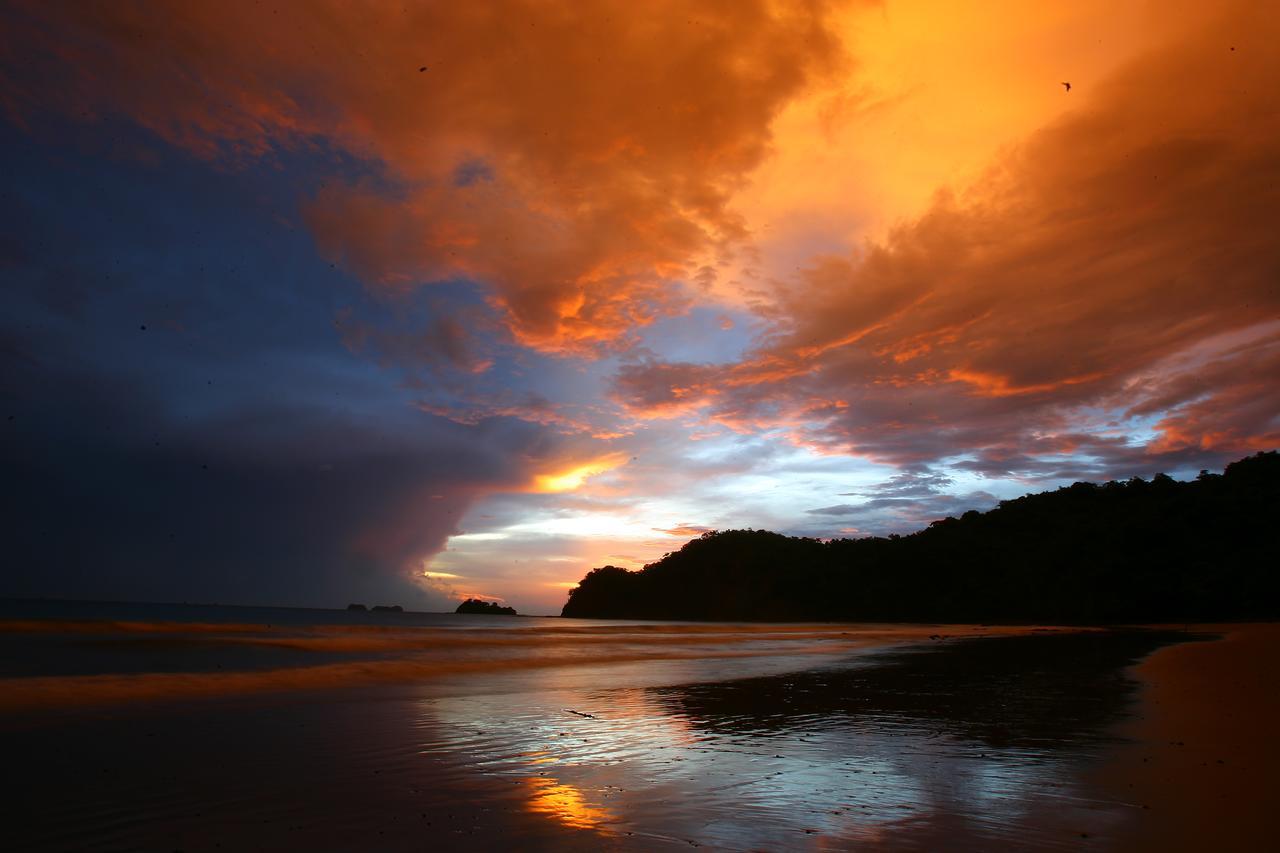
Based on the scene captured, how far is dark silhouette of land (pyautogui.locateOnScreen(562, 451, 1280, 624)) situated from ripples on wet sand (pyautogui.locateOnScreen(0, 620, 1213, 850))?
8248 centimetres

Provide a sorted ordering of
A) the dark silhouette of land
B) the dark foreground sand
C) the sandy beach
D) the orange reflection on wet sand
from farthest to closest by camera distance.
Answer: the dark silhouette of land, the orange reflection on wet sand, the sandy beach, the dark foreground sand

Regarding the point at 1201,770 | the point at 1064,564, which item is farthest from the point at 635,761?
the point at 1064,564

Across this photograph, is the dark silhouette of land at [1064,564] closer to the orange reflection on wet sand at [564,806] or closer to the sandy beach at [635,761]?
the sandy beach at [635,761]

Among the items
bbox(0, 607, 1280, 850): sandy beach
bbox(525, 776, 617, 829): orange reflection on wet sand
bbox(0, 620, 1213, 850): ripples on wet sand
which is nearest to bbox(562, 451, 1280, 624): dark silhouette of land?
bbox(0, 607, 1280, 850): sandy beach

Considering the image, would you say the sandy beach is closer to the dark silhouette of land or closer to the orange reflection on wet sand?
the orange reflection on wet sand

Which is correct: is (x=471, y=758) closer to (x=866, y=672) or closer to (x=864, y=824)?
(x=864, y=824)

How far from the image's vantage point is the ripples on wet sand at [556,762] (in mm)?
5734

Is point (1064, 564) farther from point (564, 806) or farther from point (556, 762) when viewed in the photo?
point (564, 806)

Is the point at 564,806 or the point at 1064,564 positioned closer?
the point at 564,806

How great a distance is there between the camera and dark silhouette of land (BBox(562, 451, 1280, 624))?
79125mm

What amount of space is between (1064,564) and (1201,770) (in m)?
112

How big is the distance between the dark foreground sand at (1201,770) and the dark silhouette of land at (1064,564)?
7703cm

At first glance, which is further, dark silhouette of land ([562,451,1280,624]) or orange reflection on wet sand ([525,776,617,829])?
dark silhouette of land ([562,451,1280,624])

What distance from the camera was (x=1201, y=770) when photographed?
7.76 m
